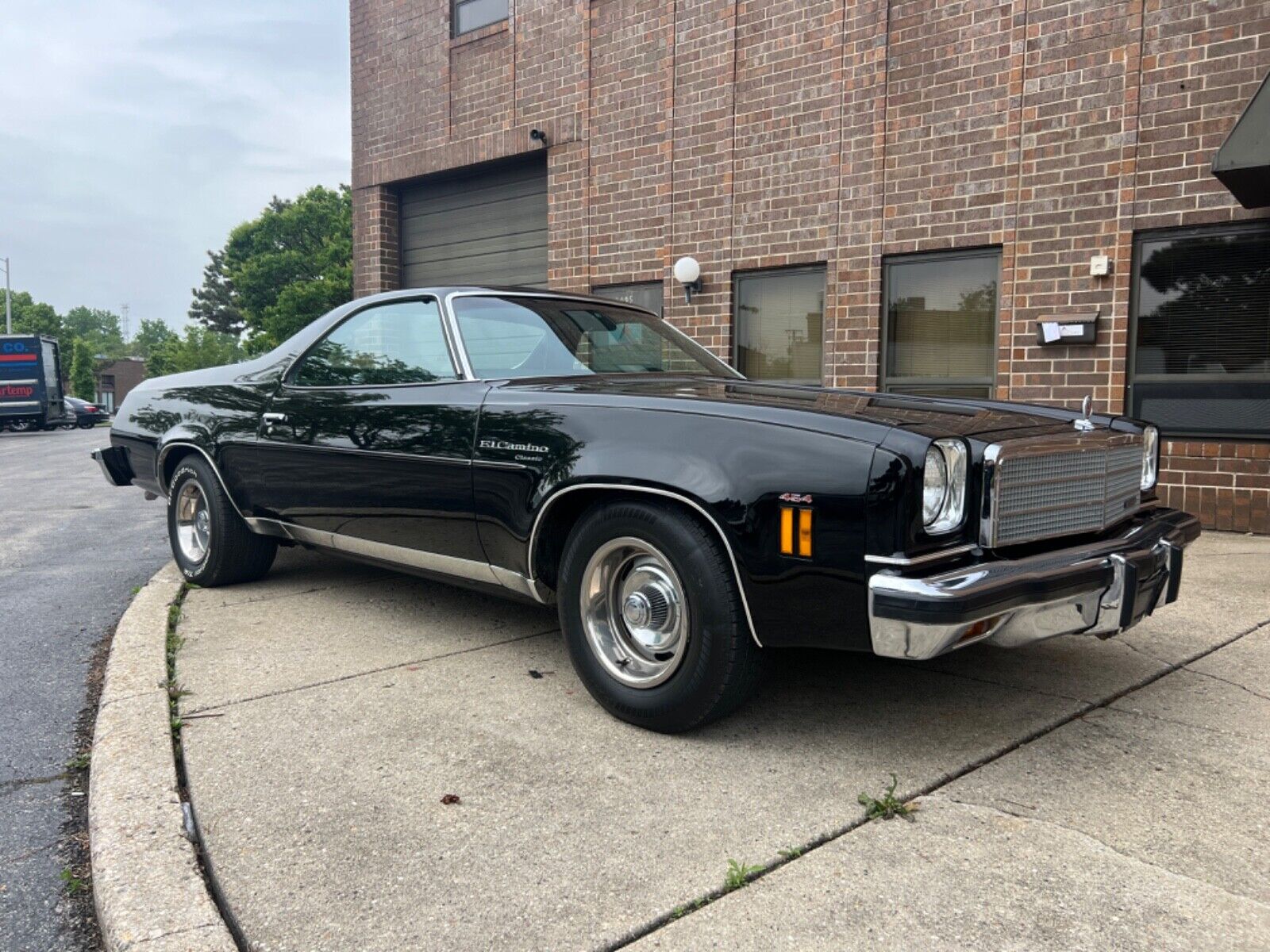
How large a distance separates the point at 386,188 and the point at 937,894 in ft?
40.6

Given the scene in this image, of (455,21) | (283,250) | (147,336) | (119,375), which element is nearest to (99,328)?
(147,336)

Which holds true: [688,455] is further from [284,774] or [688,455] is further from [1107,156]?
[1107,156]

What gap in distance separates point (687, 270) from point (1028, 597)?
7220mm

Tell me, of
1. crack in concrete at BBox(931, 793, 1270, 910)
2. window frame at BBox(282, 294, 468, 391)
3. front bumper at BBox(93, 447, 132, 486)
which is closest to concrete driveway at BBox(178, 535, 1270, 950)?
crack in concrete at BBox(931, 793, 1270, 910)

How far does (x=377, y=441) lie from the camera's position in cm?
381

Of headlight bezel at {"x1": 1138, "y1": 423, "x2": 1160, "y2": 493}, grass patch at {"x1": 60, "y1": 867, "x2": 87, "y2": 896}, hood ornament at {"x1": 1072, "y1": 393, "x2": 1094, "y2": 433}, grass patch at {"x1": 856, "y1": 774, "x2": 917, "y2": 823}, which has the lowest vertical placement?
grass patch at {"x1": 60, "y1": 867, "x2": 87, "y2": 896}

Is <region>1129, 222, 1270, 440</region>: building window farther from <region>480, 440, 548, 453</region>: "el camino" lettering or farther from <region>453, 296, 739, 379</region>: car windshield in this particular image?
<region>480, 440, 548, 453</region>: "el camino" lettering

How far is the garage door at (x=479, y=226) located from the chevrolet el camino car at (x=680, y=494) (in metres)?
6.96

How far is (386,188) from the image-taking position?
502 inches

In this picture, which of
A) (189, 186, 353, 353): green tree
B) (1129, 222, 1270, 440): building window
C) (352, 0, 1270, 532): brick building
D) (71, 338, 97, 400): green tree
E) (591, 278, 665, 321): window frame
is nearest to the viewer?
(1129, 222, 1270, 440): building window

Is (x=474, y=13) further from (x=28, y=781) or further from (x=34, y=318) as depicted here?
(x=34, y=318)

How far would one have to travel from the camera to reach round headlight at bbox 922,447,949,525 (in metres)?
2.53

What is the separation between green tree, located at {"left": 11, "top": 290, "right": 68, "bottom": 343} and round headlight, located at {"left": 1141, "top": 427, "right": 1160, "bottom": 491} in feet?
284

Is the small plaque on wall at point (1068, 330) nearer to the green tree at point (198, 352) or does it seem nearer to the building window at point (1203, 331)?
the building window at point (1203, 331)
